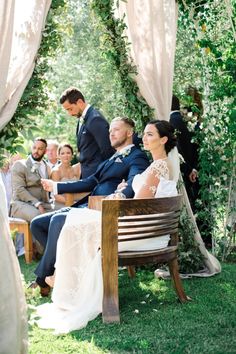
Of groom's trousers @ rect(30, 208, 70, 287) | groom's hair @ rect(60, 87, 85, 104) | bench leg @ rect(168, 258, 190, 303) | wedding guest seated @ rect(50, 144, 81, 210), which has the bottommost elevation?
bench leg @ rect(168, 258, 190, 303)

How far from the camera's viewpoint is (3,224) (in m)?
3.15

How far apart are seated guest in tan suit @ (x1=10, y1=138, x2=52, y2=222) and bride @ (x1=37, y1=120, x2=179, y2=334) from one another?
2.34 metres

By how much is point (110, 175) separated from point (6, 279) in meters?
2.43

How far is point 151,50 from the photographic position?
5.33 metres

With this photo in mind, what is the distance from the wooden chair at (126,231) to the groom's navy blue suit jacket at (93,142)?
1.46 metres

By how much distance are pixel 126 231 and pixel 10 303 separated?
1.58m

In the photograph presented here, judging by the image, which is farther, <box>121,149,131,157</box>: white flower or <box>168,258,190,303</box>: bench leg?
<box>121,149,131,157</box>: white flower

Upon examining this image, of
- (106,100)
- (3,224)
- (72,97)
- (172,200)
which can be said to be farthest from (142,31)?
(106,100)

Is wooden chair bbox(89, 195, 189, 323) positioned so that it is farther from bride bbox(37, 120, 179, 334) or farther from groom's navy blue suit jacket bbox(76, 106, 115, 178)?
groom's navy blue suit jacket bbox(76, 106, 115, 178)

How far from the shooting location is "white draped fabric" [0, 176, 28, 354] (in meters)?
2.92

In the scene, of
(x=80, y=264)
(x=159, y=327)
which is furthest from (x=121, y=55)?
(x=159, y=327)

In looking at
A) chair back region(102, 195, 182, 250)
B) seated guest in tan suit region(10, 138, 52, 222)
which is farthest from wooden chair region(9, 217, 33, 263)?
chair back region(102, 195, 182, 250)

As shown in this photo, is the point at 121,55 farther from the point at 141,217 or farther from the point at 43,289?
the point at 43,289

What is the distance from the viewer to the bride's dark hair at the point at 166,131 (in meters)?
4.88
